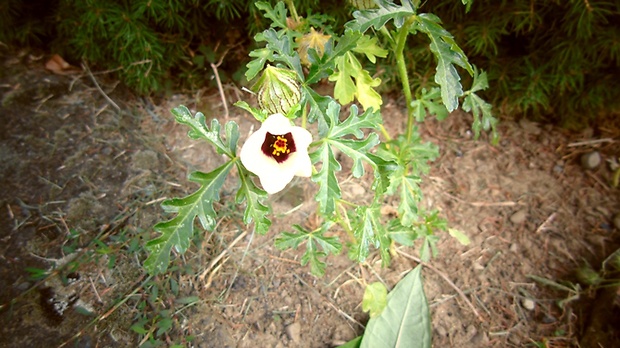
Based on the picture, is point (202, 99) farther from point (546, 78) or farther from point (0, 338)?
point (546, 78)

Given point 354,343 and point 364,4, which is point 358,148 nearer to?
point 364,4

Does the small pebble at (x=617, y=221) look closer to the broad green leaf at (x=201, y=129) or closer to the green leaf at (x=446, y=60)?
the green leaf at (x=446, y=60)

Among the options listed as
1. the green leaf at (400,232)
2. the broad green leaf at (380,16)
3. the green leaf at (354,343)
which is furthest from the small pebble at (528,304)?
the broad green leaf at (380,16)

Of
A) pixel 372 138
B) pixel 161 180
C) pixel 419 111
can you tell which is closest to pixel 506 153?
pixel 419 111

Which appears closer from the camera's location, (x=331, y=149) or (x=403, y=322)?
(x=331, y=149)

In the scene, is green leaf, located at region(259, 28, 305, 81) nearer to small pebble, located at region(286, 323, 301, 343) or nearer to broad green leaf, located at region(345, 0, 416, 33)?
broad green leaf, located at region(345, 0, 416, 33)

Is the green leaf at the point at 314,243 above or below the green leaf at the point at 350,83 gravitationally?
below

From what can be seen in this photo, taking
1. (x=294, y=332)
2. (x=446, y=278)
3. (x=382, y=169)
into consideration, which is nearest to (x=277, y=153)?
(x=382, y=169)
